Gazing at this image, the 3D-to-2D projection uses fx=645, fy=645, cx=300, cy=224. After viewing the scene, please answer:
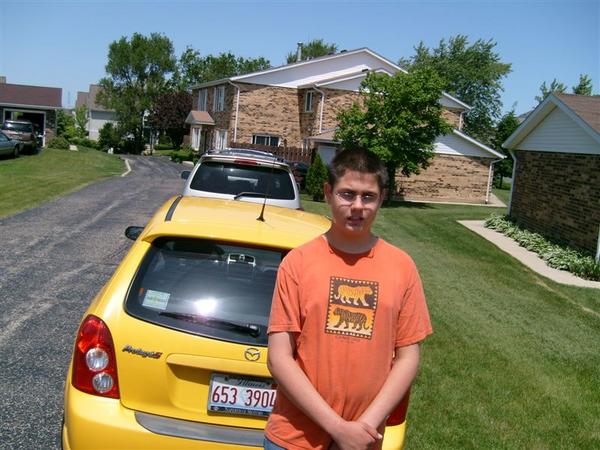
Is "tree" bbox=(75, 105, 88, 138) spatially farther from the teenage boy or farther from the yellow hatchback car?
the teenage boy

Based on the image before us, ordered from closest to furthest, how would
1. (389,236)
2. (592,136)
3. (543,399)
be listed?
1. (543,399)
2. (592,136)
3. (389,236)

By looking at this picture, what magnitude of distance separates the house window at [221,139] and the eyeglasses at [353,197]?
38875mm

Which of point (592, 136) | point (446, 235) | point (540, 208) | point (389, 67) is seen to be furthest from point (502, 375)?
point (389, 67)

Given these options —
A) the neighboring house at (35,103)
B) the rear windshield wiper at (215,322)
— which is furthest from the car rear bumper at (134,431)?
the neighboring house at (35,103)

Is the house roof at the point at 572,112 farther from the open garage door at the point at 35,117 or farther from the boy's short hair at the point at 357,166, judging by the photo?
the open garage door at the point at 35,117

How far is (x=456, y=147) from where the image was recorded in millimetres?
31547

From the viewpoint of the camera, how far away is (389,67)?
38688mm

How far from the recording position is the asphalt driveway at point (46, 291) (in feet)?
15.6

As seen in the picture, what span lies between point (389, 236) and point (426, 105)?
37.4 ft

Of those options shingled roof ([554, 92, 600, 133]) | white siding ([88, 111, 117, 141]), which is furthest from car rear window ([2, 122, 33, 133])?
white siding ([88, 111, 117, 141])

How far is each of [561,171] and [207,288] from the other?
1576cm

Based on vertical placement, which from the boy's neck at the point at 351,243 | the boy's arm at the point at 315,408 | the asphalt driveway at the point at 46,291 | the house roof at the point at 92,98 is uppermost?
the house roof at the point at 92,98

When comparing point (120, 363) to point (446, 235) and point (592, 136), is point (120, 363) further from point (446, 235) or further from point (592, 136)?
point (446, 235)

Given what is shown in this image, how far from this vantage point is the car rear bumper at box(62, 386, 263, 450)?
3.11 meters
